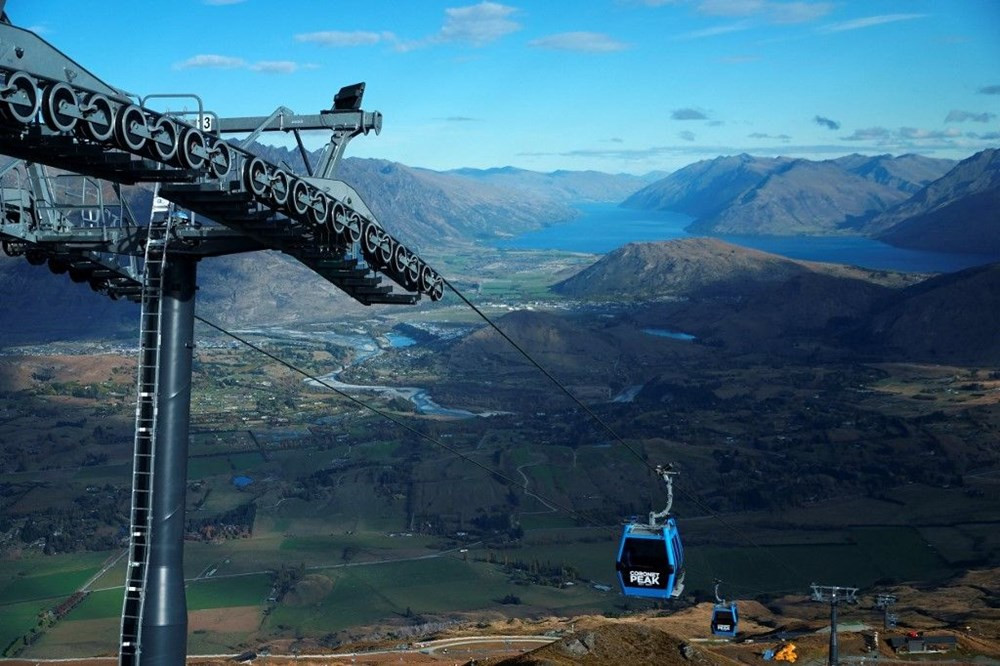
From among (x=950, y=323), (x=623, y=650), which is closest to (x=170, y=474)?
(x=623, y=650)

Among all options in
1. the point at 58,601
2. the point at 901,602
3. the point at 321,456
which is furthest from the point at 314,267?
the point at 321,456

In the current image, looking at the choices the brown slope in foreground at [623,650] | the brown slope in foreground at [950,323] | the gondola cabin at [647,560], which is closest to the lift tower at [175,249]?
the gondola cabin at [647,560]

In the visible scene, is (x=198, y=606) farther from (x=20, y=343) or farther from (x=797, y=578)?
(x=20, y=343)

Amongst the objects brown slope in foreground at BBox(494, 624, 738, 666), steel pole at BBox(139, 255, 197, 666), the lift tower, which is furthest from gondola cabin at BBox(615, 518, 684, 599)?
steel pole at BBox(139, 255, 197, 666)

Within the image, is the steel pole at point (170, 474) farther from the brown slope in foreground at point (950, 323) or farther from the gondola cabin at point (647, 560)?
the brown slope in foreground at point (950, 323)

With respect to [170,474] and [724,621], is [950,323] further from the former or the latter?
[170,474]

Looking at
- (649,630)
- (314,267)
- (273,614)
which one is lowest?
(273,614)
